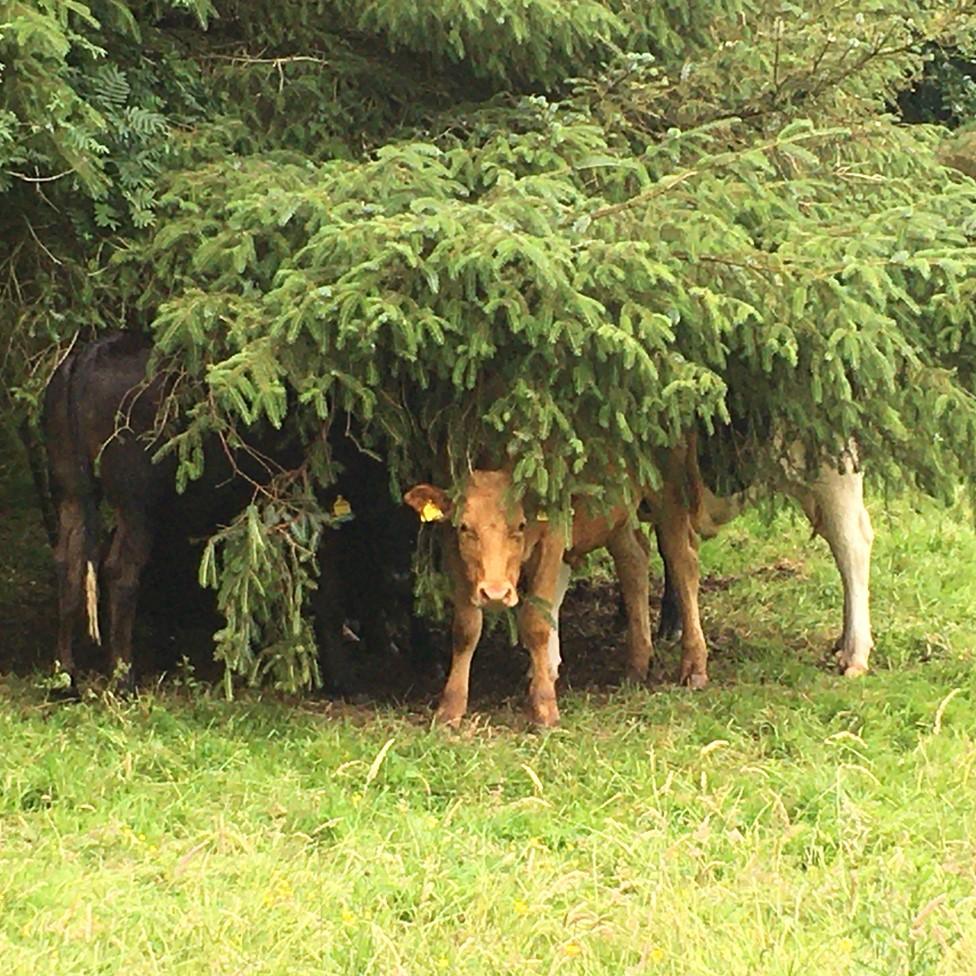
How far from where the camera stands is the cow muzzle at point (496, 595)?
639 cm

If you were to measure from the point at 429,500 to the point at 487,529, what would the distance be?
1.08 ft

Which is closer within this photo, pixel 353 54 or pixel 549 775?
pixel 549 775

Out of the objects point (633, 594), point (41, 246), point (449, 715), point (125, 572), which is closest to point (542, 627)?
point (449, 715)

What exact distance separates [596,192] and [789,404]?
141cm

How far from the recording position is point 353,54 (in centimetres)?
780

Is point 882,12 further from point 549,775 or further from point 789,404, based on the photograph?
point 549,775

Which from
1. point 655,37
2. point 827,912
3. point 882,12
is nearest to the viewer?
point 827,912

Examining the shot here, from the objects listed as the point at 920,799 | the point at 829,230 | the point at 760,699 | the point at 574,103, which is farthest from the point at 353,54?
the point at 920,799

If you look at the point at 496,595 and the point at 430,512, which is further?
the point at 430,512

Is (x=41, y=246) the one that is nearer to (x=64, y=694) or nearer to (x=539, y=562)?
(x=64, y=694)

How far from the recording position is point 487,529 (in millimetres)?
6539

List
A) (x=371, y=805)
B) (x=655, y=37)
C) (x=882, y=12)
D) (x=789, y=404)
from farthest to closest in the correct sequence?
(x=882, y=12)
(x=655, y=37)
(x=789, y=404)
(x=371, y=805)

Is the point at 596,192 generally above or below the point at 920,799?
above

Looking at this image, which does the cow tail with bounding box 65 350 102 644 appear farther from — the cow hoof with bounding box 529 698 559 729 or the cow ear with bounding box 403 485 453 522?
the cow hoof with bounding box 529 698 559 729
